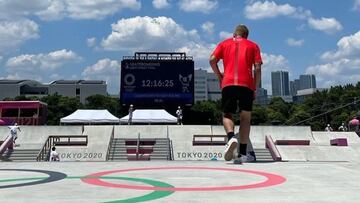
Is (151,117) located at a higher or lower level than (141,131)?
higher

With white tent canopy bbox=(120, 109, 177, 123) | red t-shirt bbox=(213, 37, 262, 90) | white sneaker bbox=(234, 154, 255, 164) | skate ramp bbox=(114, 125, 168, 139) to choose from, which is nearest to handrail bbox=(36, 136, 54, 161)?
skate ramp bbox=(114, 125, 168, 139)

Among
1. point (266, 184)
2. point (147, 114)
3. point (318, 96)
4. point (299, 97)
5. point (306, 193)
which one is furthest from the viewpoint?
point (299, 97)

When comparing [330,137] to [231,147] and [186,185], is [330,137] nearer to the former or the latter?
[231,147]

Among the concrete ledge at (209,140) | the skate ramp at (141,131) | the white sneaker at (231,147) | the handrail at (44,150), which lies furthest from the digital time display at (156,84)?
the white sneaker at (231,147)

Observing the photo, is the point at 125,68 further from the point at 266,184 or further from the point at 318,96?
the point at 318,96

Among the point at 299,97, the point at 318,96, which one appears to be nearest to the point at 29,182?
the point at 318,96

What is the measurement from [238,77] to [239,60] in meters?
0.29

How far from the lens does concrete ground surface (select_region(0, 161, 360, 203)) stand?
4.01 metres

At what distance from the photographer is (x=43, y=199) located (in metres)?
3.91

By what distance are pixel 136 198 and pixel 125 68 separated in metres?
42.6

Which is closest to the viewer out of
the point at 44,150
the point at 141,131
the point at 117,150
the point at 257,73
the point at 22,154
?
the point at 257,73

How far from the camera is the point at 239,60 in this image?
7.27 m

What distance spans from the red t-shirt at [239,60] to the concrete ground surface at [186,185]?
5.09 ft

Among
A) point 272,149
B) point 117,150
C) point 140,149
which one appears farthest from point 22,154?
point 272,149
